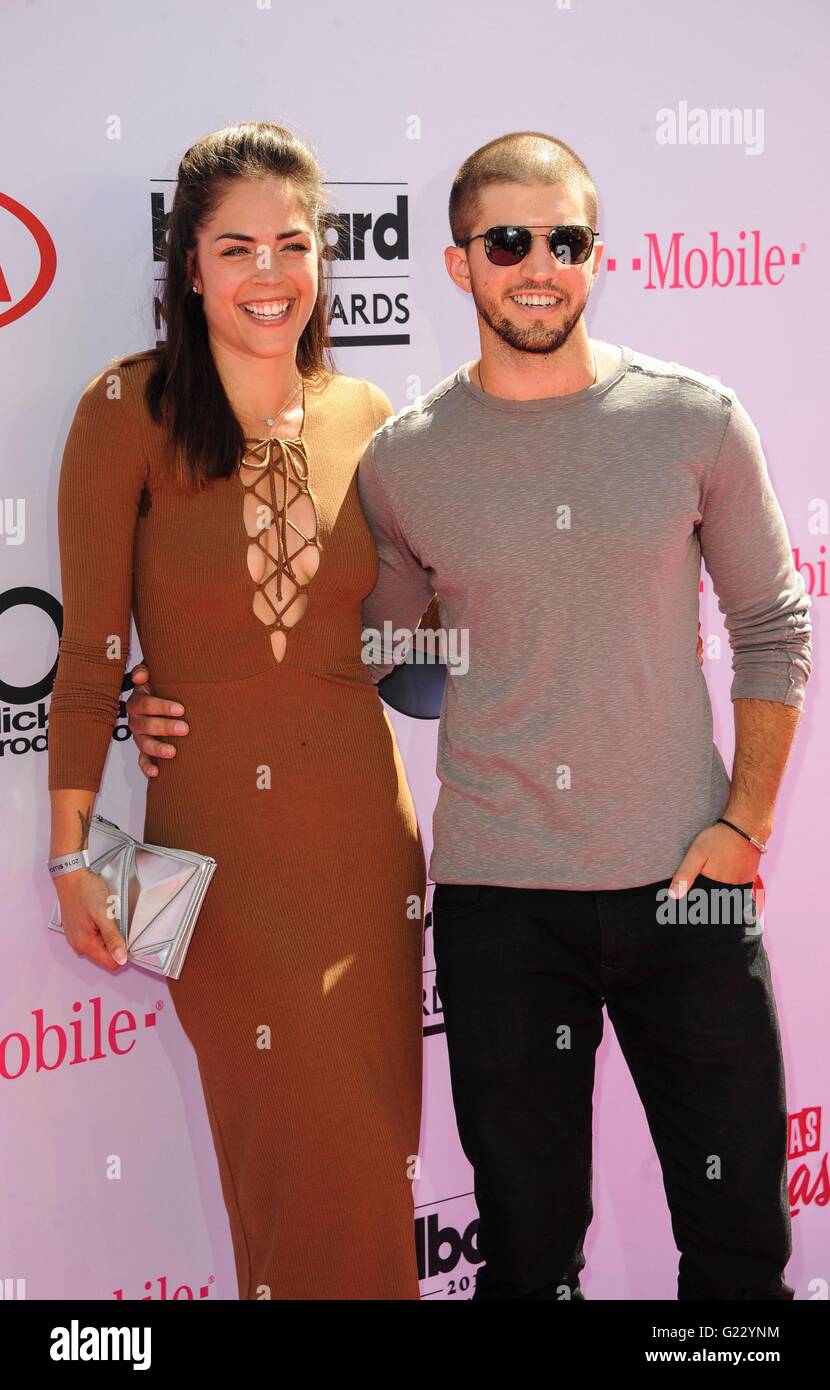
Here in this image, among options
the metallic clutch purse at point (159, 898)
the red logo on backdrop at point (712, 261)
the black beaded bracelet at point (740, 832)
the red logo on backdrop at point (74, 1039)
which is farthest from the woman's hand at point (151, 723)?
the red logo on backdrop at point (712, 261)

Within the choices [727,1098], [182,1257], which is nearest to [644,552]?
[727,1098]

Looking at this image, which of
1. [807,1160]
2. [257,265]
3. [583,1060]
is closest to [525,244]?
[257,265]

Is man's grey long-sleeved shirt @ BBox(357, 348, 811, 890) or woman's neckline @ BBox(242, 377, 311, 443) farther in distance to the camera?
woman's neckline @ BBox(242, 377, 311, 443)

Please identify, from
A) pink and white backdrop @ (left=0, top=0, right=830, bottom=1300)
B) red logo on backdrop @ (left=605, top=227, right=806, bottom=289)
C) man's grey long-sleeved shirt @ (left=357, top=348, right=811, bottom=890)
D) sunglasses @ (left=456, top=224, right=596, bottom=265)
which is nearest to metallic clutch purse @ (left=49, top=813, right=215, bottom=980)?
pink and white backdrop @ (left=0, top=0, right=830, bottom=1300)

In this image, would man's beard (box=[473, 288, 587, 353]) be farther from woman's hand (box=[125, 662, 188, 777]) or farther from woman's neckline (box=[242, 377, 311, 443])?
woman's hand (box=[125, 662, 188, 777])

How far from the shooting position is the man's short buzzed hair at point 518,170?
2092 millimetres

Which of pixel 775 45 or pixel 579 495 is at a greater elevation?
pixel 775 45

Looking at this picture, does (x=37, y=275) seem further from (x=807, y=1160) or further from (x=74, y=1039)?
(x=807, y=1160)

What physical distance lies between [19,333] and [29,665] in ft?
1.93

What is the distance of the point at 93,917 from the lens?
215 cm

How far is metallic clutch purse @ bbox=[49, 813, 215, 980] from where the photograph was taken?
2100 millimetres

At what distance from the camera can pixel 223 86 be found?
2512 mm

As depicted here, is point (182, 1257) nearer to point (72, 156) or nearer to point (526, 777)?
point (526, 777)

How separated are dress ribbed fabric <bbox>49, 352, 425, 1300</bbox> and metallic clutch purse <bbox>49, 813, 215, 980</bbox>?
6cm
